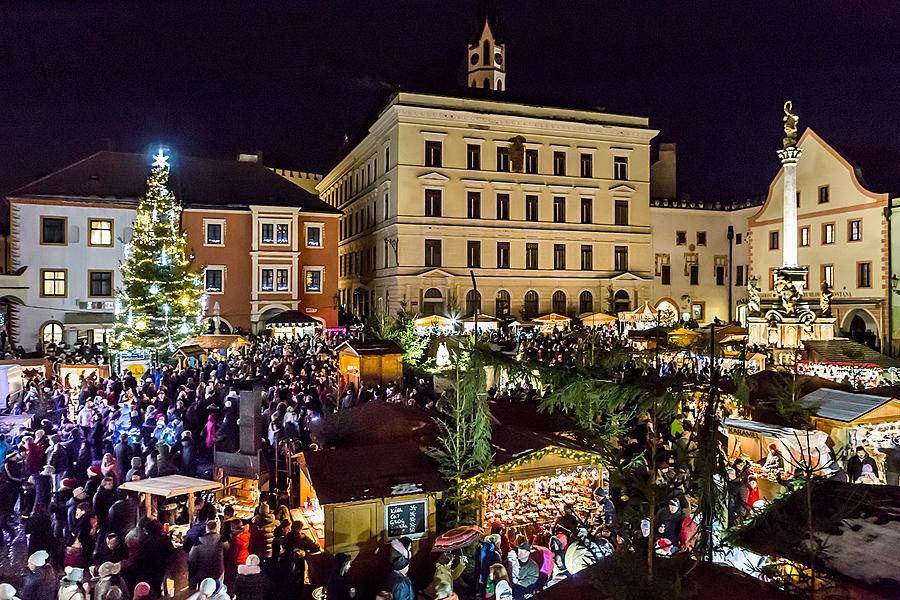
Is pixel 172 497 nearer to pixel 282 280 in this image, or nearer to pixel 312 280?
pixel 282 280

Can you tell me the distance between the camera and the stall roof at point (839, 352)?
24875 millimetres

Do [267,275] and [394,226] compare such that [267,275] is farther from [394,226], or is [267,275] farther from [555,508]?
[555,508]

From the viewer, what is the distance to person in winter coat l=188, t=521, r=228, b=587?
25.5 ft

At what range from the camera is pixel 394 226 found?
131 ft

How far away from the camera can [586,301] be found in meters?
43.7

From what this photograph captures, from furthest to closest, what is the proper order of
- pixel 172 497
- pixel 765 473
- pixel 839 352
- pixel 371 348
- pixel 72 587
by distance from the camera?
pixel 839 352, pixel 371 348, pixel 765 473, pixel 172 497, pixel 72 587

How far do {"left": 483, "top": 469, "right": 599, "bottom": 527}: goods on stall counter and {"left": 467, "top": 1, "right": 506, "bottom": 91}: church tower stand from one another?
164 feet

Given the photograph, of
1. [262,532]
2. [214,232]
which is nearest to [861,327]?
[214,232]

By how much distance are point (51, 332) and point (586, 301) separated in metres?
30.0

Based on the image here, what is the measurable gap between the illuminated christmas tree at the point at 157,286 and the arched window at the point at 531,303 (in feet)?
67.8

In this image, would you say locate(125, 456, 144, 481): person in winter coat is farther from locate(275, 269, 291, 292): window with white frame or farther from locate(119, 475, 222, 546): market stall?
locate(275, 269, 291, 292): window with white frame

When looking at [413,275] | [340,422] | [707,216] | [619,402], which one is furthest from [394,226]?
[619,402]

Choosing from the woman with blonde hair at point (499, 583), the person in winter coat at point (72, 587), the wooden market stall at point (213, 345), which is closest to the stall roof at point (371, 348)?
the wooden market stall at point (213, 345)

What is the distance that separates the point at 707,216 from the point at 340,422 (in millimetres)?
42289
